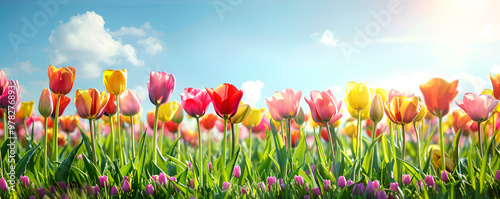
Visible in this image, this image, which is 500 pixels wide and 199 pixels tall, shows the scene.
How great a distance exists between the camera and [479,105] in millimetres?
2551

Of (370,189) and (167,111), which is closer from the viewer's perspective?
(370,189)

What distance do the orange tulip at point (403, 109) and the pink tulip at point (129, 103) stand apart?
194 cm

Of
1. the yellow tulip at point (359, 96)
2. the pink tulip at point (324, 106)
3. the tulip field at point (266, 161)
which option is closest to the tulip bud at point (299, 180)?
the tulip field at point (266, 161)

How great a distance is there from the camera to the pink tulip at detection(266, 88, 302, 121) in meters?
2.82

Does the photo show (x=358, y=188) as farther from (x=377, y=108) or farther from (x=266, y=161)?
(x=266, y=161)

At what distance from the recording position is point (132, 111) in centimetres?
308

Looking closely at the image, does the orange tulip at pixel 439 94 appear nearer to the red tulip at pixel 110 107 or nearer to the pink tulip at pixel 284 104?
the pink tulip at pixel 284 104

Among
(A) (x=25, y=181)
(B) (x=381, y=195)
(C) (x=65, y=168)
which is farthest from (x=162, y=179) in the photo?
(B) (x=381, y=195)

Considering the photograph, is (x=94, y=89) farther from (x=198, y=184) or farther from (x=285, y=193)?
(x=285, y=193)

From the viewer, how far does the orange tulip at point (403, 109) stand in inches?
97.3

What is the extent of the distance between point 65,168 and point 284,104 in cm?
168

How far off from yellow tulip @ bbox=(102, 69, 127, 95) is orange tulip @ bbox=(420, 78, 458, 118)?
2.15 meters

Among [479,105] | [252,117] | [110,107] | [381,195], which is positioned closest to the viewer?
[381,195]

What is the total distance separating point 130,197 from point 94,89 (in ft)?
2.94
